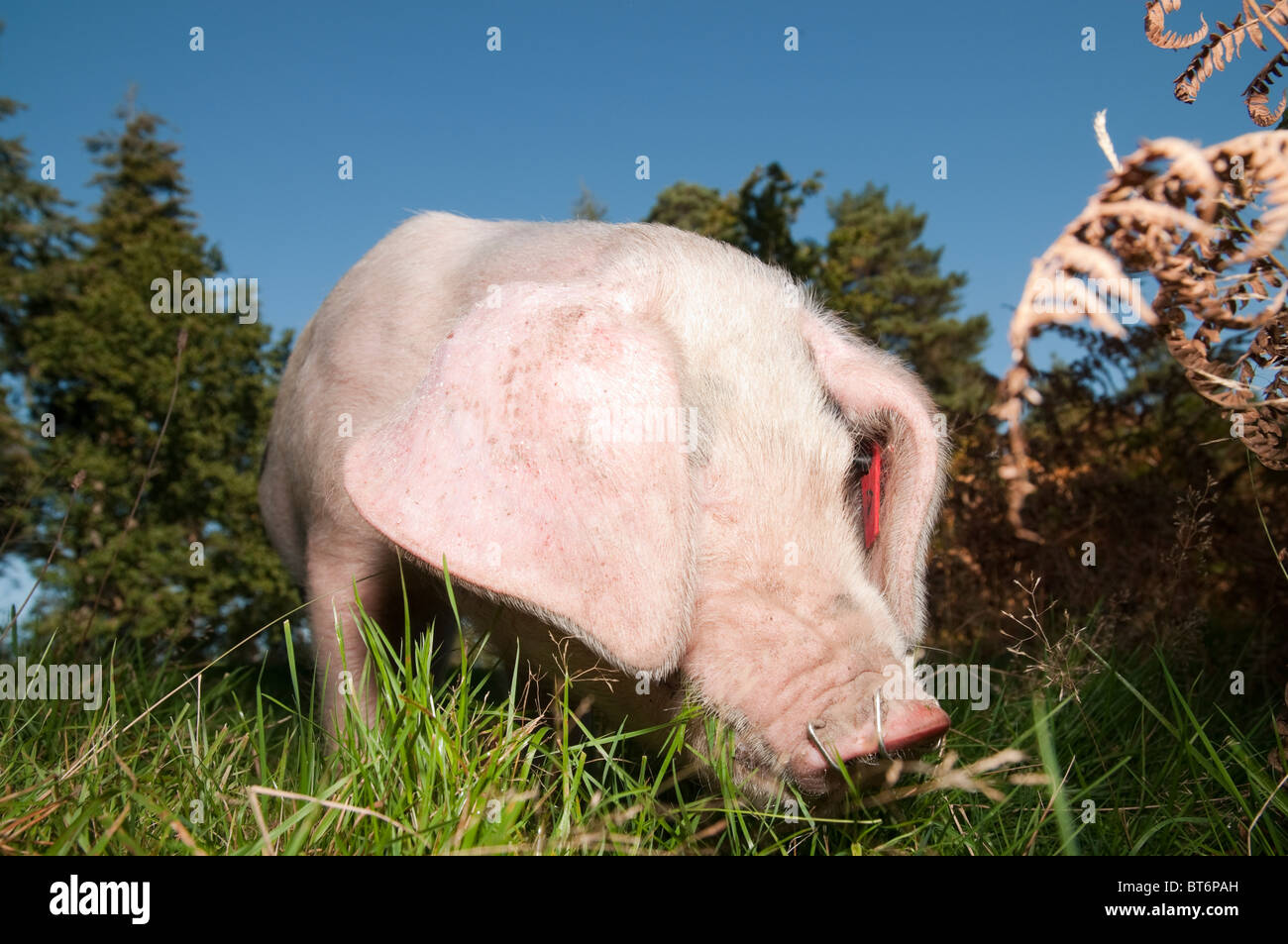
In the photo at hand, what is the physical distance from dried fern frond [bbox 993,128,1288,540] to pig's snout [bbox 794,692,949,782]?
513 mm

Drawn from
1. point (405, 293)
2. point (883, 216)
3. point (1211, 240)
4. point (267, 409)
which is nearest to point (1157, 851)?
point (1211, 240)

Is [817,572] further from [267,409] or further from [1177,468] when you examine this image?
[267,409]

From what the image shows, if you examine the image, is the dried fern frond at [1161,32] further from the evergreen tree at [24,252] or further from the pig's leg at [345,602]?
the evergreen tree at [24,252]

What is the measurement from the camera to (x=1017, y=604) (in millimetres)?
6262

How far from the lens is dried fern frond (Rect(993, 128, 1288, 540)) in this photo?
2180mm

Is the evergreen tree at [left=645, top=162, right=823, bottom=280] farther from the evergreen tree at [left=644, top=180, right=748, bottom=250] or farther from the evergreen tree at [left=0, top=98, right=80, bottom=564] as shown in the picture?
the evergreen tree at [left=0, top=98, right=80, bottom=564]

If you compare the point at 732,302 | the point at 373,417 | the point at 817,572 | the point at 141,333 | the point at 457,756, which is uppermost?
the point at 141,333

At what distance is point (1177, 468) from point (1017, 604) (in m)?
1.36

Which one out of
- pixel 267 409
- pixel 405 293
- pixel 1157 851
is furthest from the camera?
pixel 267 409

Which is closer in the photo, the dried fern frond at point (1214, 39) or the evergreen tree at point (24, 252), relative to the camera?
the dried fern frond at point (1214, 39)

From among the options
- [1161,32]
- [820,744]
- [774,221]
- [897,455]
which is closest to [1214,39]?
[1161,32]

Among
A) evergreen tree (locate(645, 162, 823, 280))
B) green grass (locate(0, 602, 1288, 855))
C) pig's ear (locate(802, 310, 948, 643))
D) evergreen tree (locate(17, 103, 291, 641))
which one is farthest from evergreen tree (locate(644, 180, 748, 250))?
green grass (locate(0, 602, 1288, 855))

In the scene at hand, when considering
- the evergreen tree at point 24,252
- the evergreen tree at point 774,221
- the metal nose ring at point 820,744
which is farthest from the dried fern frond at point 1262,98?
the evergreen tree at point 24,252

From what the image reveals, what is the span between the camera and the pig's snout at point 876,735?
86.1 inches
